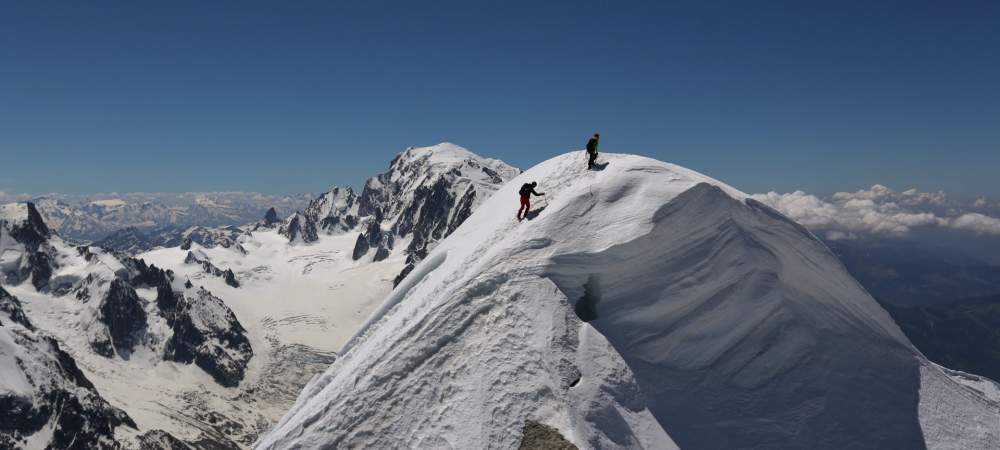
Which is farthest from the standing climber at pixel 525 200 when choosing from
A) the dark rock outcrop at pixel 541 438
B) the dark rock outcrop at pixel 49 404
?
the dark rock outcrop at pixel 49 404

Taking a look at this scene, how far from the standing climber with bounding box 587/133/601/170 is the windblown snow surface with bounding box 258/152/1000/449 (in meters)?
2.27

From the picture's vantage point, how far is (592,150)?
22.2 metres

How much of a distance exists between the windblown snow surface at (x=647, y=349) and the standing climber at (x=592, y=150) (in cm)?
227

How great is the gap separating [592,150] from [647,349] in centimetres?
892

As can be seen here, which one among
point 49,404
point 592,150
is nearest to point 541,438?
point 592,150

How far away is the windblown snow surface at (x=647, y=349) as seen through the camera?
47.9 feet

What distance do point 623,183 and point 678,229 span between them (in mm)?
2692

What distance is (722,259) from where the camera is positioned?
18.1 meters

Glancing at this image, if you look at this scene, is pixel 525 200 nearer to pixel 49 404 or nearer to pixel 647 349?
pixel 647 349

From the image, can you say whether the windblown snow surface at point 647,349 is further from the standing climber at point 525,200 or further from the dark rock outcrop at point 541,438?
the standing climber at point 525,200

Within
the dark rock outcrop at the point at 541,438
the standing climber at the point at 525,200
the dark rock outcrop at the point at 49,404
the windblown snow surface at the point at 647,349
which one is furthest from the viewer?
the dark rock outcrop at the point at 49,404

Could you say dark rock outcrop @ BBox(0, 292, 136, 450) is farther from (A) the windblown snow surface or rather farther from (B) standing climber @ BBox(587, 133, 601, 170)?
(B) standing climber @ BBox(587, 133, 601, 170)

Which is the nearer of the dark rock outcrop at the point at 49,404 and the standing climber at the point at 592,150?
the standing climber at the point at 592,150

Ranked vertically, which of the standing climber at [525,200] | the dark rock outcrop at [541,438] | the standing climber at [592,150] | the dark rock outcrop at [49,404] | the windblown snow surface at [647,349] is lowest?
the dark rock outcrop at [49,404]
